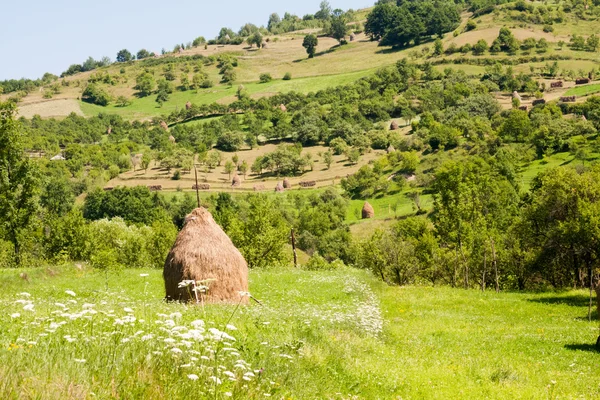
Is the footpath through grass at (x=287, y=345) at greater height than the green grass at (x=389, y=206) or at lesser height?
greater

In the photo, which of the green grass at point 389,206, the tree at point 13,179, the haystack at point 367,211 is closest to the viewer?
the tree at point 13,179

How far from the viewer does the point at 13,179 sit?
4709cm

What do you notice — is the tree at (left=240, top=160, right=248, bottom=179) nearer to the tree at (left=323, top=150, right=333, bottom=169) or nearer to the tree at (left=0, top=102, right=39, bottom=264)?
the tree at (left=323, top=150, right=333, bottom=169)

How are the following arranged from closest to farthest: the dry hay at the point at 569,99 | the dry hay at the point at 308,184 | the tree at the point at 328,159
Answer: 1. the dry hay at the point at 308,184
2. the dry hay at the point at 569,99
3. the tree at the point at 328,159

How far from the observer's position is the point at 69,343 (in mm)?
8680

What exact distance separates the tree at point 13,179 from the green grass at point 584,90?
159m

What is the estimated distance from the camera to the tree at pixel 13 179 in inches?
1826

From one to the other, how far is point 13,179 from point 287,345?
41465 mm

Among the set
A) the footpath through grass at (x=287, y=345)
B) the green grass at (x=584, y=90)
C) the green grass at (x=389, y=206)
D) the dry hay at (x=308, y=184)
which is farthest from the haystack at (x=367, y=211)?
the green grass at (x=584, y=90)

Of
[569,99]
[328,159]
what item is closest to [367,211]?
[328,159]

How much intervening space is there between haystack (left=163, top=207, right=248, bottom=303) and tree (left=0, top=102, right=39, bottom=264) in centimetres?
2833

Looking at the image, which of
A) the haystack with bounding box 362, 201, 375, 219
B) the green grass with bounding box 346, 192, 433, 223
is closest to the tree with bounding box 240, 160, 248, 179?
the green grass with bounding box 346, 192, 433, 223

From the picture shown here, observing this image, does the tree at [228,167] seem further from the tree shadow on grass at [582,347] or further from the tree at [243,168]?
the tree shadow on grass at [582,347]

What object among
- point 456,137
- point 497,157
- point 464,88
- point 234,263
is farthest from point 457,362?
point 464,88
